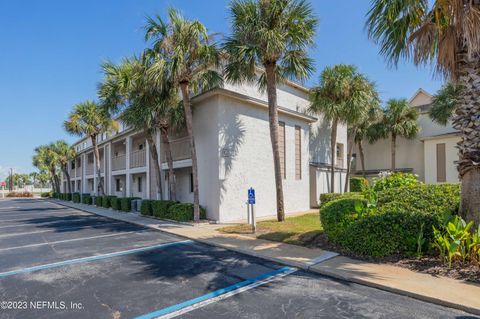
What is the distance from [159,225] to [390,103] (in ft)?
78.0

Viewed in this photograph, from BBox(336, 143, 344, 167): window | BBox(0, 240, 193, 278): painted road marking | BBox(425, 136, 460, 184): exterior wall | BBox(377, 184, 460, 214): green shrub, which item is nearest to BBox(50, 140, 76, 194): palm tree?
BBox(336, 143, 344, 167): window

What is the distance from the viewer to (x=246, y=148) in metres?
14.4

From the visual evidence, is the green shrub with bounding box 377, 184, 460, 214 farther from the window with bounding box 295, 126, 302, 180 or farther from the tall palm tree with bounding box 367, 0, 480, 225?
the window with bounding box 295, 126, 302, 180

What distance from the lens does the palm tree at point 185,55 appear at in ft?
39.2

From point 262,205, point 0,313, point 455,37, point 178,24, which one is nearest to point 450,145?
point 262,205

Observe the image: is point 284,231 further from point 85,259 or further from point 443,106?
point 443,106

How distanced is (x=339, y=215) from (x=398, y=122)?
22.4 meters

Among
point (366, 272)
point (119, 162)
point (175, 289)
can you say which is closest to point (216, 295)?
point (175, 289)

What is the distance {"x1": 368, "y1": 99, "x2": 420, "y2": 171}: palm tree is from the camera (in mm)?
25472

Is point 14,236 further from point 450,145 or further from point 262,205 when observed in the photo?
point 450,145

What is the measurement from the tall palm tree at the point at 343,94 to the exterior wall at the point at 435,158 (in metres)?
9.60

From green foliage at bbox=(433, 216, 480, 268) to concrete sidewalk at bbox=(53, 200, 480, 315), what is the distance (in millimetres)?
768

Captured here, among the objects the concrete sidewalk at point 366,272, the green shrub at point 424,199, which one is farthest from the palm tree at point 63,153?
the green shrub at point 424,199

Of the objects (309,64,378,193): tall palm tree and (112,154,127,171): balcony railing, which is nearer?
(309,64,378,193): tall palm tree
